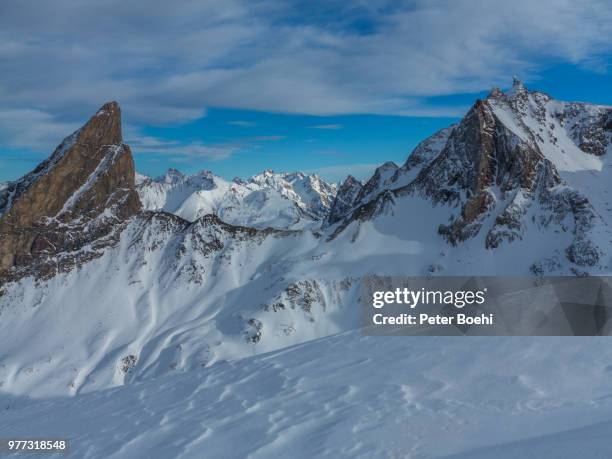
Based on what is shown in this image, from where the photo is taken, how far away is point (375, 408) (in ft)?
39.3

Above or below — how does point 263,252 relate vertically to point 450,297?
above

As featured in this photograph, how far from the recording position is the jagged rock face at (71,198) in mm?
160625

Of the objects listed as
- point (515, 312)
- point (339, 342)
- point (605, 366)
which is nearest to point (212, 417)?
point (339, 342)

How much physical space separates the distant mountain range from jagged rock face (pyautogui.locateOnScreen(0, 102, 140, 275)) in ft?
1.78

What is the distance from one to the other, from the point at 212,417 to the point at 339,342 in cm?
730

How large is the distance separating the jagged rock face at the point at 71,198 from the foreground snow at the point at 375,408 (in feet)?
521

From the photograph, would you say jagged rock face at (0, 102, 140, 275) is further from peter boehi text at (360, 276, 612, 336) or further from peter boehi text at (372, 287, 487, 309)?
peter boehi text at (360, 276, 612, 336)

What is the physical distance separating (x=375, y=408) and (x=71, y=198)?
620 ft

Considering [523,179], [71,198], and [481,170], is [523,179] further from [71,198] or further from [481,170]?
[71,198]

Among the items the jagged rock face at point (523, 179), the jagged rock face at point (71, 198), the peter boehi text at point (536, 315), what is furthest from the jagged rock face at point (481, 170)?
Answer: the peter boehi text at point (536, 315)

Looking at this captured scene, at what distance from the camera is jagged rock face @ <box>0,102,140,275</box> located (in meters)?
161

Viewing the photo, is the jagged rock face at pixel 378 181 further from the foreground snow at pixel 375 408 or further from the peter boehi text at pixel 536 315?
the foreground snow at pixel 375 408

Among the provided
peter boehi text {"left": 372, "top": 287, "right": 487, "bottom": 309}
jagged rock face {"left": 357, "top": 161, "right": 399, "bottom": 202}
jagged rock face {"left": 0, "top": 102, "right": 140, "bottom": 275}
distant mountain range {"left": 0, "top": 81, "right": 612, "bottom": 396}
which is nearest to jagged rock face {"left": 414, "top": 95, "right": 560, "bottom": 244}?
distant mountain range {"left": 0, "top": 81, "right": 612, "bottom": 396}

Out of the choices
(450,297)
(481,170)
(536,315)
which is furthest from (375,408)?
(481,170)
